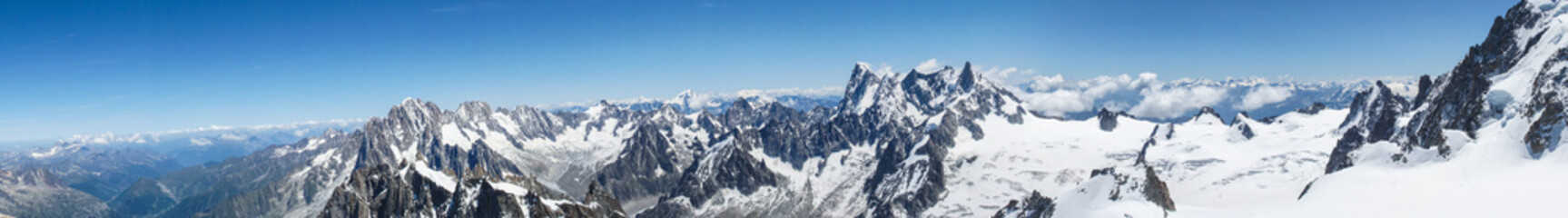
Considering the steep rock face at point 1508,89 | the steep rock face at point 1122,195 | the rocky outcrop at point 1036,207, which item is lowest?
the rocky outcrop at point 1036,207

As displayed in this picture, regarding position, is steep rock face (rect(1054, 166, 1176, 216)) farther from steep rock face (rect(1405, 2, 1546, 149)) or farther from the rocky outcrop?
steep rock face (rect(1405, 2, 1546, 149))

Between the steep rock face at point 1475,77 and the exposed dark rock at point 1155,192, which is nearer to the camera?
the exposed dark rock at point 1155,192

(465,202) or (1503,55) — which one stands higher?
(1503,55)

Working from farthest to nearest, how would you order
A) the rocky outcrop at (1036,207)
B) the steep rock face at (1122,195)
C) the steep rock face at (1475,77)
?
the steep rock face at (1475,77), the rocky outcrop at (1036,207), the steep rock face at (1122,195)

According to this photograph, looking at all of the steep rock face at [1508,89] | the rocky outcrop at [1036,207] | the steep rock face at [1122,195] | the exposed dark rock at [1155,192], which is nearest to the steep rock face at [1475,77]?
the steep rock face at [1508,89]

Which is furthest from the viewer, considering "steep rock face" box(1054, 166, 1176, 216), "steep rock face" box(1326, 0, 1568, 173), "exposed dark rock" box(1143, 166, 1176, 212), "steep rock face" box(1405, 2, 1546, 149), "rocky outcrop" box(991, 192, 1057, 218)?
"steep rock face" box(1405, 2, 1546, 149)

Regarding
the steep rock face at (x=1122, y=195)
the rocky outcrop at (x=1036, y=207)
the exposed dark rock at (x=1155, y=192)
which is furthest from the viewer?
the rocky outcrop at (x=1036, y=207)

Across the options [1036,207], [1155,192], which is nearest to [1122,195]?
[1155,192]

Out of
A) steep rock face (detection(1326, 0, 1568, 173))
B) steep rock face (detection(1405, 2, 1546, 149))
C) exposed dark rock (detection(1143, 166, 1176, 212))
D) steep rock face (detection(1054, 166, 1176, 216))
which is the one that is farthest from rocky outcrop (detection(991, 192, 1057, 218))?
steep rock face (detection(1405, 2, 1546, 149))

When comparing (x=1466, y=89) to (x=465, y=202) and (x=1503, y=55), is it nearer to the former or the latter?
(x=1503, y=55)

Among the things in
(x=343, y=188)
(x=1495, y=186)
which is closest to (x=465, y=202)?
(x=343, y=188)

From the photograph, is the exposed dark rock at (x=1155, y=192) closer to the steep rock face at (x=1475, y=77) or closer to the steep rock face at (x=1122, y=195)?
the steep rock face at (x=1122, y=195)
